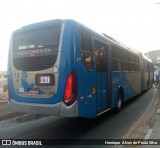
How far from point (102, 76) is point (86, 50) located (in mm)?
1675

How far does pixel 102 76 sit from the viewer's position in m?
9.42

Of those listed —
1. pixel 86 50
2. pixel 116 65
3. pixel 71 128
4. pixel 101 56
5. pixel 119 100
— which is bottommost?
pixel 71 128

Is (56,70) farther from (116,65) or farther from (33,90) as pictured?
(116,65)

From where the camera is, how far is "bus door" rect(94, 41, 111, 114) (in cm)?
889

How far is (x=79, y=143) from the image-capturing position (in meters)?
7.24

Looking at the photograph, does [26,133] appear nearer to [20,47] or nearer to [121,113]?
[20,47]

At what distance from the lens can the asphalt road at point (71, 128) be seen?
26.5ft

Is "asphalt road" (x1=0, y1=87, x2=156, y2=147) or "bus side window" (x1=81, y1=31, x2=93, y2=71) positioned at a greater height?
"bus side window" (x1=81, y1=31, x2=93, y2=71)

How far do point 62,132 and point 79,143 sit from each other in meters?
1.46

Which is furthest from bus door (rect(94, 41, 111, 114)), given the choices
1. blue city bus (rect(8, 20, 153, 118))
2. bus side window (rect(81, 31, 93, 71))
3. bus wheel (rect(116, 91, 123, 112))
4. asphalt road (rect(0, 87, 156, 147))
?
bus wheel (rect(116, 91, 123, 112))

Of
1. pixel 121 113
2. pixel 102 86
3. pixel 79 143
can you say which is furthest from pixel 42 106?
pixel 121 113

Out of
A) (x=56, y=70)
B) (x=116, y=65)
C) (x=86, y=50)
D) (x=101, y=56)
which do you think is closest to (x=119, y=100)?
(x=116, y=65)

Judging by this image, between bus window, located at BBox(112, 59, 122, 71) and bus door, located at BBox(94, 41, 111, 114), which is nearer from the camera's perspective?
bus door, located at BBox(94, 41, 111, 114)

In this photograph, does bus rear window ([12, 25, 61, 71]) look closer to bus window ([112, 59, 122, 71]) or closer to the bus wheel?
bus window ([112, 59, 122, 71])
